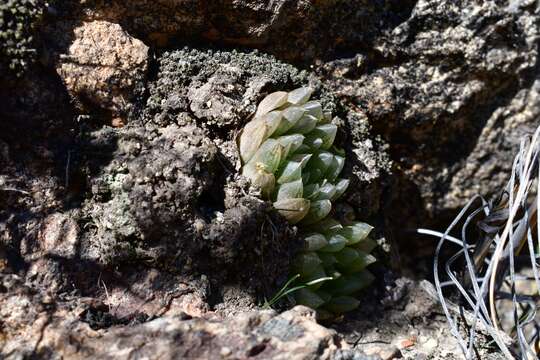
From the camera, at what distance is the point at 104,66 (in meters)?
2.33

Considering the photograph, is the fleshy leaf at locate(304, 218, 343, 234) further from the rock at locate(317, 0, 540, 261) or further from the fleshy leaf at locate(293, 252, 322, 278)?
the rock at locate(317, 0, 540, 261)

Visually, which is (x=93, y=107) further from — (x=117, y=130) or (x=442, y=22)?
(x=442, y=22)

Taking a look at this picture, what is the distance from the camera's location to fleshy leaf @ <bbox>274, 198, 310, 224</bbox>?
2.32m

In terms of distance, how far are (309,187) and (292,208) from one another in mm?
140

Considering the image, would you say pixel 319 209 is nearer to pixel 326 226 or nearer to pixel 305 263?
pixel 326 226

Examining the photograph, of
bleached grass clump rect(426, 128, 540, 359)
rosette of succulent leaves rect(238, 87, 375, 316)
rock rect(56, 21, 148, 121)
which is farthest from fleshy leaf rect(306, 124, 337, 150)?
rock rect(56, 21, 148, 121)

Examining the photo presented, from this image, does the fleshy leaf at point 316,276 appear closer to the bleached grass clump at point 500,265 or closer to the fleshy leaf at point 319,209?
the fleshy leaf at point 319,209

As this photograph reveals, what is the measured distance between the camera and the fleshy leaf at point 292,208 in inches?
91.2

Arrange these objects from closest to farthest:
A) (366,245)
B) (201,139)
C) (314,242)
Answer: (201,139)
(314,242)
(366,245)

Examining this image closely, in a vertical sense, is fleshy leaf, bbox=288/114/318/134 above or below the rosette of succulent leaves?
above

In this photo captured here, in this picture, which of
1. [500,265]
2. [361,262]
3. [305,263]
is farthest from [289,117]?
[500,265]

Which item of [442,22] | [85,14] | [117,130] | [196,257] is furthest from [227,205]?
[442,22]

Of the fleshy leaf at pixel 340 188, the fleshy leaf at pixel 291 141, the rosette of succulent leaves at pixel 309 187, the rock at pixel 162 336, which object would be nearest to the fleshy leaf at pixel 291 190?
the rosette of succulent leaves at pixel 309 187

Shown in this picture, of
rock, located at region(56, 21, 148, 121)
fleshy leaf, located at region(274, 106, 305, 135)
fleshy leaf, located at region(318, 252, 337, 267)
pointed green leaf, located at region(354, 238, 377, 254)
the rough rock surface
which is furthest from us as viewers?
pointed green leaf, located at region(354, 238, 377, 254)
